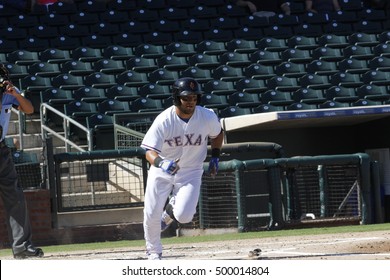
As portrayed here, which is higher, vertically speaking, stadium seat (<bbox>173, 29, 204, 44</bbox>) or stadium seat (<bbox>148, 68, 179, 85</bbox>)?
stadium seat (<bbox>173, 29, 204, 44</bbox>)

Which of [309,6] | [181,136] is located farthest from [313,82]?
[181,136]

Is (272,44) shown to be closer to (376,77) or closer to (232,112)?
(376,77)

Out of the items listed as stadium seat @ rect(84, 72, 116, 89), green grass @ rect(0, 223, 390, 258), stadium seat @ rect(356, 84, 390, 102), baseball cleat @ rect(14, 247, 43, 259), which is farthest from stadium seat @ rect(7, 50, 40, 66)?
baseball cleat @ rect(14, 247, 43, 259)

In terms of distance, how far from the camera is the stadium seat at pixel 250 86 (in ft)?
64.5

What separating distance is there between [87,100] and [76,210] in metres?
4.52

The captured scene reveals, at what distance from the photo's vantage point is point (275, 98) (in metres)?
19.5

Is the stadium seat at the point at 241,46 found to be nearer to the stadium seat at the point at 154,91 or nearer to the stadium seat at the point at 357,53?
Answer: the stadium seat at the point at 357,53

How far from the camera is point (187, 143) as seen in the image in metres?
9.28

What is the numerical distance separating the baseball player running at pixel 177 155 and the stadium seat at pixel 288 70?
1102cm

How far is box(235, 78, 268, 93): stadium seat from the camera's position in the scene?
19656 mm

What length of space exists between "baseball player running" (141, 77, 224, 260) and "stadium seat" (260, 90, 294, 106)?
32.6 ft

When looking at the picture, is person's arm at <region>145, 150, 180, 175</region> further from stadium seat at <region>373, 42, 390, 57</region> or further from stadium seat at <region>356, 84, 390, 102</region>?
stadium seat at <region>373, 42, 390, 57</region>

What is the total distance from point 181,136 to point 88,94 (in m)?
9.47

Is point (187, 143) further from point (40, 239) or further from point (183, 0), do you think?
point (183, 0)
